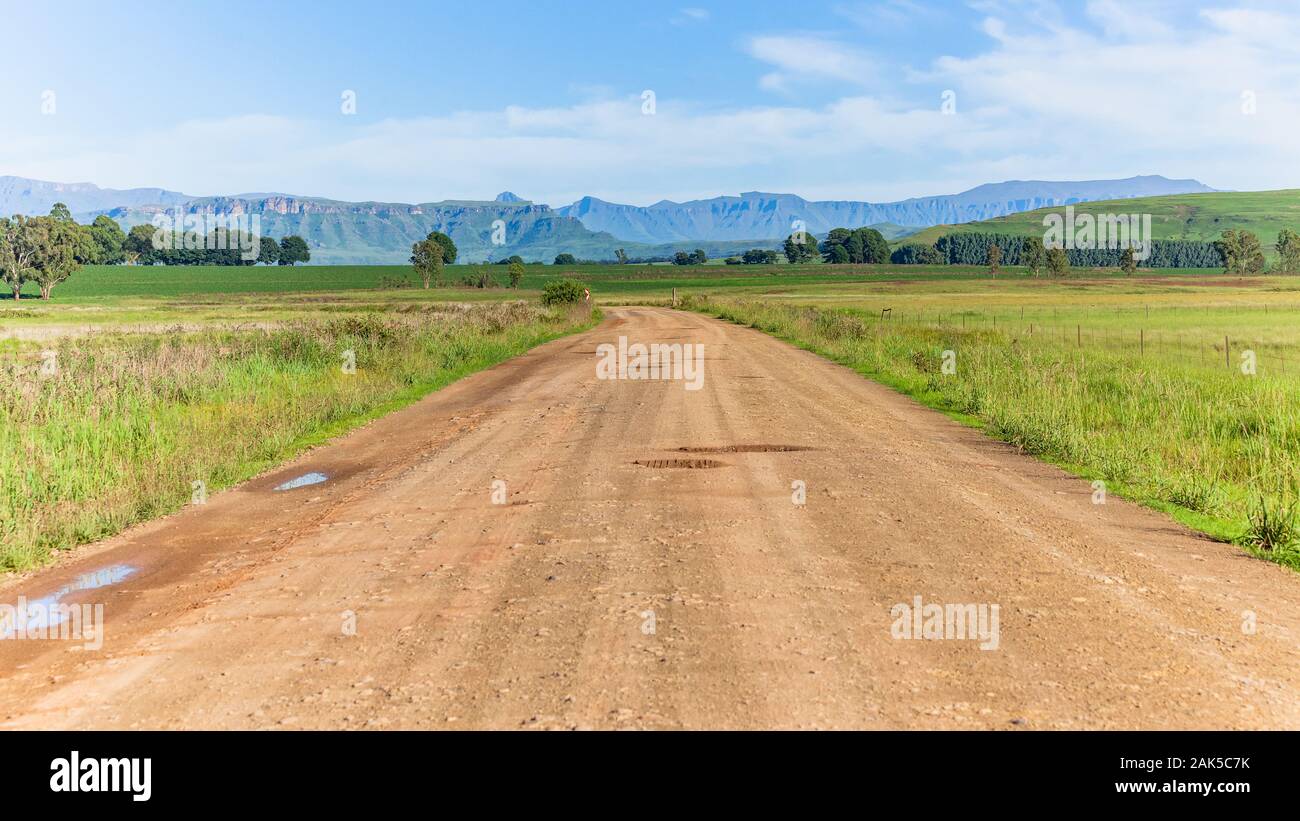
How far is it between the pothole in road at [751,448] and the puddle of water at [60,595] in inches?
284

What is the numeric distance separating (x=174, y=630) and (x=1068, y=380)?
19432 mm

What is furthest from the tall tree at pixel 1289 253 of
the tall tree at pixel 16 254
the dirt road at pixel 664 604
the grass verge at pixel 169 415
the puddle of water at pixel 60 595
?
the puddle of water at pixel 60 595

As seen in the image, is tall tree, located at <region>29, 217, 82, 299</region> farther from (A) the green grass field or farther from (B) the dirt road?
(B) the dirt road

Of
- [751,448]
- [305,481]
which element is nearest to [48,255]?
[305,481]

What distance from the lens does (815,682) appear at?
17.7ft

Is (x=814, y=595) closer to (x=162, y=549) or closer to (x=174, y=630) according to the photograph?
(x=174, y=630)

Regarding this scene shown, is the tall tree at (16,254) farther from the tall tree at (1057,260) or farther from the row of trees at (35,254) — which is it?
the tall tree at (1057,260)

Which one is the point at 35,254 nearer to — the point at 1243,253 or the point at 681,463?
the point at 681,463

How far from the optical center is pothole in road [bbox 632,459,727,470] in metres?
12.4

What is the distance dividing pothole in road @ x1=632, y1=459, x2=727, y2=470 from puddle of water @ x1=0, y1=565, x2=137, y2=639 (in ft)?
19.8

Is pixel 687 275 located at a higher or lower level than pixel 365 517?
higher

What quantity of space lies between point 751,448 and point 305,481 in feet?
19.5

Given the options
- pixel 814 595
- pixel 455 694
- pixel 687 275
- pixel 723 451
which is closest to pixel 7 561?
pixel 455 694

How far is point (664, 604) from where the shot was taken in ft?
22.6
